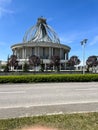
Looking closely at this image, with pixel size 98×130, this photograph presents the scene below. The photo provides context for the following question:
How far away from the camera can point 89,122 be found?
675cm

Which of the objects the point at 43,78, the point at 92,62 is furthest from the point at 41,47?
the point at 43,78

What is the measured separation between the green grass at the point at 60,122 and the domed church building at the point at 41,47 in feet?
282

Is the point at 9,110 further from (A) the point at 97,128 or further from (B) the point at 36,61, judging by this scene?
(B) the point at 36,61

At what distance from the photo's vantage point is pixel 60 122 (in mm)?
6750

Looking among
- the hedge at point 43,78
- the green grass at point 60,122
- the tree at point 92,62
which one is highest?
the tree at point 92,62

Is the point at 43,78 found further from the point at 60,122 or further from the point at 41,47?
the point at 41,47

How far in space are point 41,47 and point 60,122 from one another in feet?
313

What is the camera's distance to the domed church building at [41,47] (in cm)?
9962

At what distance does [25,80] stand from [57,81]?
3549mm

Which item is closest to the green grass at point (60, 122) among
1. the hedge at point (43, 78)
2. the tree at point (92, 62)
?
the hedge at point (43, 78)

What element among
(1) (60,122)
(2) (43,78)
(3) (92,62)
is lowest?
(1) (60,122)

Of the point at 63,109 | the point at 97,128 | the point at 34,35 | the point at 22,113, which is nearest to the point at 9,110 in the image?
the point at 22,113

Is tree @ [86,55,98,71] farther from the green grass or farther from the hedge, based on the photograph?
the green grass

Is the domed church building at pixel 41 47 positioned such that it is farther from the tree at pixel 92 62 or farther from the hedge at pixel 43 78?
the hedge at pixel 43 78
